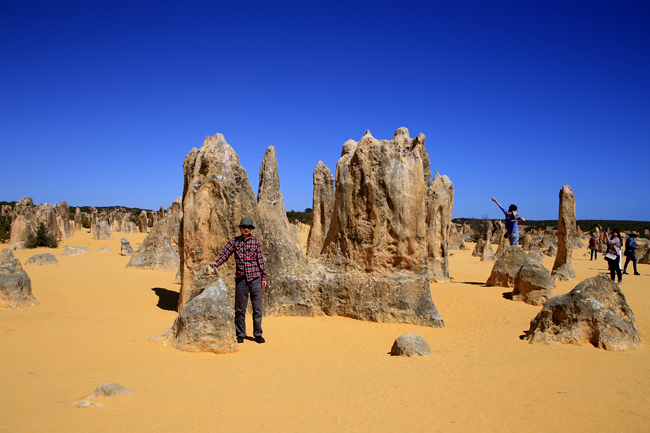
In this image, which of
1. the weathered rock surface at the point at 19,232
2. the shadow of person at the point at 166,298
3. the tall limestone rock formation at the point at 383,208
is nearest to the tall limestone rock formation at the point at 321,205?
the shadow of person at the point at 166,298

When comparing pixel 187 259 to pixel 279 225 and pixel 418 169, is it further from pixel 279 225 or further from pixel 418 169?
pixel 418 169

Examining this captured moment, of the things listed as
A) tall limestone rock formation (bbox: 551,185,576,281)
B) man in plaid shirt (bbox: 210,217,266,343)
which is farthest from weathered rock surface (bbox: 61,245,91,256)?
tall limestone rock formation (bbox: 551,185,576,281)

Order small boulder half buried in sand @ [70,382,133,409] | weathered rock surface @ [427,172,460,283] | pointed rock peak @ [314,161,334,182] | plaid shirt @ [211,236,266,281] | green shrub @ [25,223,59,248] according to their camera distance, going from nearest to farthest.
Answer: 1. small boulder half buried in sand @ [70,382,133,409]
2. plaid shirt @ [211,236,266,281]
3. weathered rock surface @ [427,172,460,283]
4. pointed rock peak @ [314,161,334,182]
5. green shrub @ [25,223,59,248]

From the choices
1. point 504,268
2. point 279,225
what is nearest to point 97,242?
point 279,225

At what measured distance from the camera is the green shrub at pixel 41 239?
19094mm

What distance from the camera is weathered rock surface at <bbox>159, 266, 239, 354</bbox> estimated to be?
4.75 metres

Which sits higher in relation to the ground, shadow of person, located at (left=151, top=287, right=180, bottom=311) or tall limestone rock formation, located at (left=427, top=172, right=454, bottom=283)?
tall limestone rock formation, located at (left=427, top=172, right=454, bottom=283)

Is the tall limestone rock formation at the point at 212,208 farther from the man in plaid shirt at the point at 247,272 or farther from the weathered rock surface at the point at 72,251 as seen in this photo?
the weathered rock surface at the point at 72,251

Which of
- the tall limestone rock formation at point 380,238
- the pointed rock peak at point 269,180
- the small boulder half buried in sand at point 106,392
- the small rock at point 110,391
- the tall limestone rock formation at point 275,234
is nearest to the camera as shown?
the small boulder half buried in sand at point 106,392

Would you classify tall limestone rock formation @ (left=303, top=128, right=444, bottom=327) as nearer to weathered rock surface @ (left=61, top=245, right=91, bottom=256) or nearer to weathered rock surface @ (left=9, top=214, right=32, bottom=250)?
weathered rock surface @ (left=61, top=245, right=91, bottom=256)

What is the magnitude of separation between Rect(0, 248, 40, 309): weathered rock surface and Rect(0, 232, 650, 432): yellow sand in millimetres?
245

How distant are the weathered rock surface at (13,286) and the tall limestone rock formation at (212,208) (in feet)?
8.17

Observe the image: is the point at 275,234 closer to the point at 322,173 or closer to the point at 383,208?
the point at 383,208

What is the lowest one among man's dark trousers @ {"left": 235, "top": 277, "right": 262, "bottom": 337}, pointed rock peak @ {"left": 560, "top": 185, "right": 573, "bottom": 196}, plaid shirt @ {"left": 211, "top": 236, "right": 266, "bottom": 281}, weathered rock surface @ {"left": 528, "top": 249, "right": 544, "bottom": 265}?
man's dark trousers @ {"left": 235, "top": 277, "right": 262, "bottom": 337}
